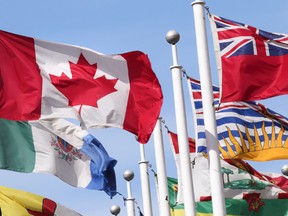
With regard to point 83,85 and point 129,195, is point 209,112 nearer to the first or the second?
point 83,85

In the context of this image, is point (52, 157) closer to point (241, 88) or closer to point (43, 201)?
point (43, 201)

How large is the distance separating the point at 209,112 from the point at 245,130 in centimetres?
350

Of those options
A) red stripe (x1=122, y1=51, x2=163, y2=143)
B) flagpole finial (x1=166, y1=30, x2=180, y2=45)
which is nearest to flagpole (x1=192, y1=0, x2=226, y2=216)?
red stripe (x1=122, y1=51, x2=163, y2=143)

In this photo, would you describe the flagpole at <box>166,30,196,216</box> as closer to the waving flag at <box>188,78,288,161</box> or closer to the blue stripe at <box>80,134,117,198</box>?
the waving flag at <box>188,78,288,161</box>

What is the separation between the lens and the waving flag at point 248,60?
21.2 meters

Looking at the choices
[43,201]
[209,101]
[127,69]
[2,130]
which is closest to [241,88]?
[209,101]

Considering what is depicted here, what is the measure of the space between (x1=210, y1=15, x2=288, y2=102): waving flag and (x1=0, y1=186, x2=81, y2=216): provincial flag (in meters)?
8.05

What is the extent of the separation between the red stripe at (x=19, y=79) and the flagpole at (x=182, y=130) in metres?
2.71

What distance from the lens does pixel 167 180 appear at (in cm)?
2867

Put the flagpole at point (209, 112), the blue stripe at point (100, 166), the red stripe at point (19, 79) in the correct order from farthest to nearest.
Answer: the blue stripe at point (100, 166) < the red stripe at point (19, 79) < the flagpole at point (209, 112)

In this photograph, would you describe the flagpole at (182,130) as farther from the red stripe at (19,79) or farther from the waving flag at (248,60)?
the red stripe at (19,79)

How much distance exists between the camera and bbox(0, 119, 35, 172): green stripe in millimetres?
25031

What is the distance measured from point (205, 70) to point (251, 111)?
148 inches

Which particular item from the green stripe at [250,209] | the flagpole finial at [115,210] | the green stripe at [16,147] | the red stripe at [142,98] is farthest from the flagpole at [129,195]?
the red stripe at [142,98]
